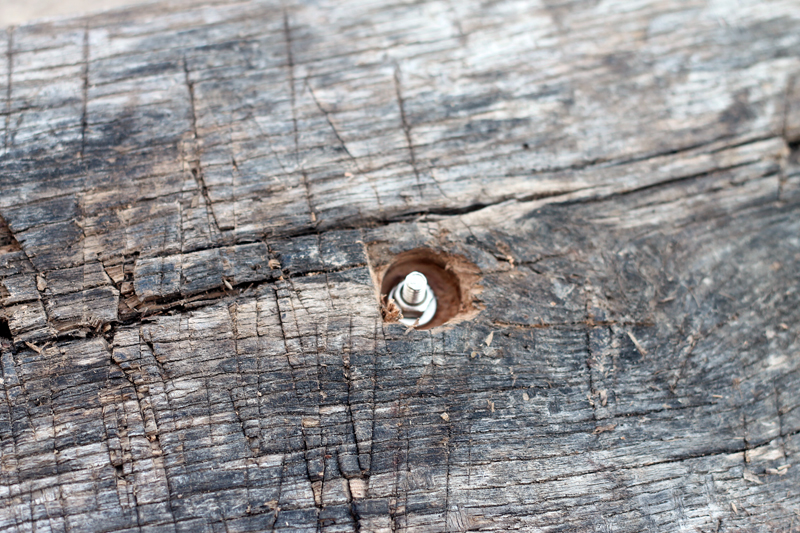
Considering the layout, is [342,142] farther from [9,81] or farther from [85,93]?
[9,81]

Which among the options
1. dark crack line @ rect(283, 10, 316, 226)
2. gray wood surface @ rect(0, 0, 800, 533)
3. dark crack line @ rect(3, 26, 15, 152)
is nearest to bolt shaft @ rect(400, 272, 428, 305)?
gray wood surface @ rect(0, 0, 800, 533)


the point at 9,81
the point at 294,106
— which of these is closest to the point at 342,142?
the point at 294,106

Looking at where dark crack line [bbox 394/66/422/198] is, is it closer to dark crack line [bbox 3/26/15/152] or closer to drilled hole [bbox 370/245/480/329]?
drilled hole [bbox 370/245/480/329]

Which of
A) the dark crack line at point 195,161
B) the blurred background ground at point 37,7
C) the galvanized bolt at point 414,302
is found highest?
the blurred background ground at point 37,7

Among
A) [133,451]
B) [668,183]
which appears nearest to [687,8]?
[668,183]

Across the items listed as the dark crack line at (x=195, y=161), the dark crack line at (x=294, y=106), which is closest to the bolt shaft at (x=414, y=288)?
the dark crack line at (x=294, y=106)

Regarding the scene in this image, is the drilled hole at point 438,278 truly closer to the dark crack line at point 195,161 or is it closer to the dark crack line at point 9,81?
the dark crack line at point 195,161
